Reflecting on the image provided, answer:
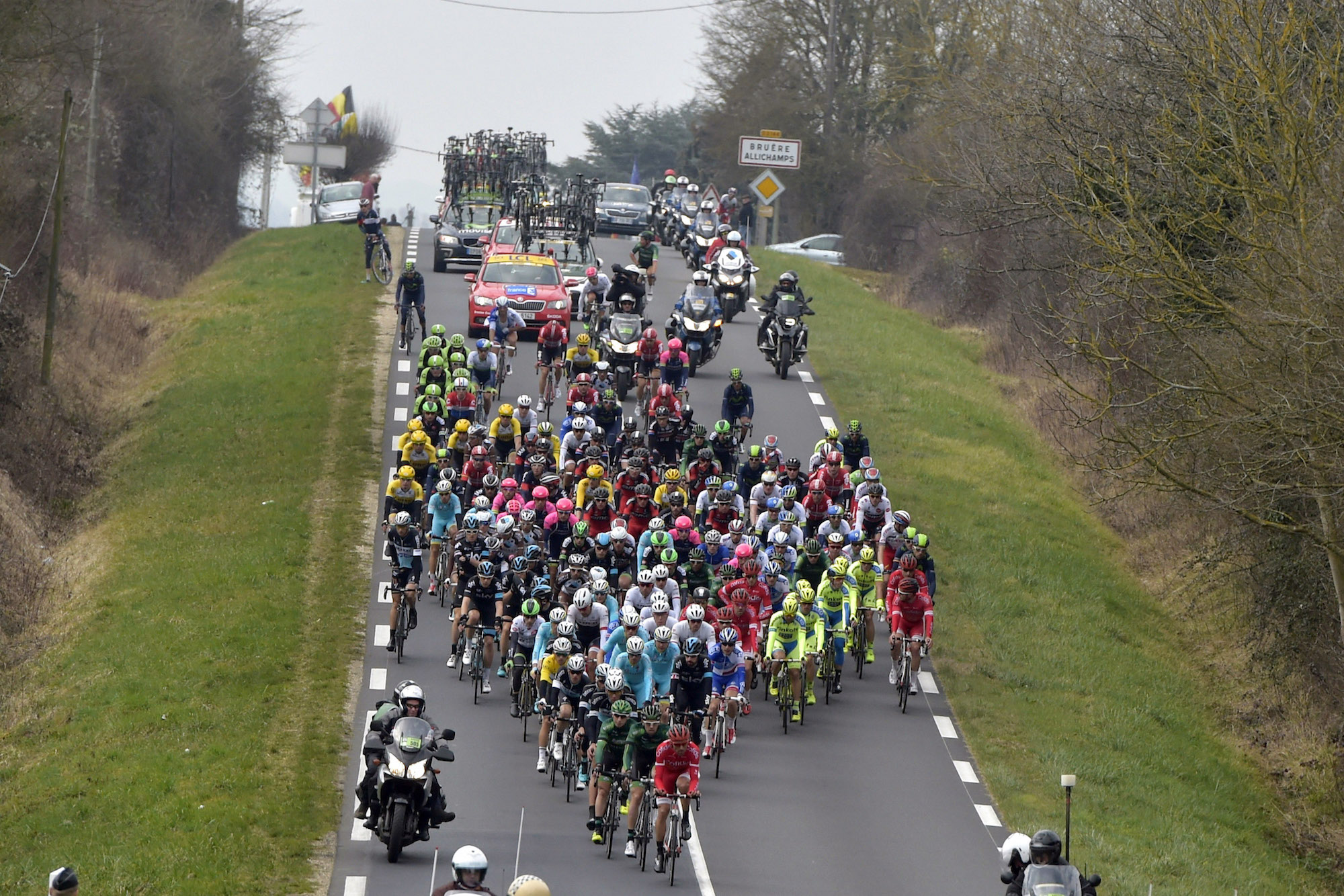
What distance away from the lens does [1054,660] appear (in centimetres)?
2661

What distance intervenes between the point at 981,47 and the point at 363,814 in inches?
1096

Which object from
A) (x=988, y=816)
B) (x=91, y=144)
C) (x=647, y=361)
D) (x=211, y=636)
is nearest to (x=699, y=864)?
(x=988, y=816)

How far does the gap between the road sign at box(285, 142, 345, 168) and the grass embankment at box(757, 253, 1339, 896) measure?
54.4 ft

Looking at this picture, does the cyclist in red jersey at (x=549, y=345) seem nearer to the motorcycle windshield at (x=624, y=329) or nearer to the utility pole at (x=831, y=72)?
the motorcycle windshield at (x=624, y=329)

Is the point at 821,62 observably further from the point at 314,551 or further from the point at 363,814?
the point at 363,814

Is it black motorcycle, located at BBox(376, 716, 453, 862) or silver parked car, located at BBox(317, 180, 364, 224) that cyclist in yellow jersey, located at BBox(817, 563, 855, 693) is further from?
silver parked car, located at BBox(317, 180, 364, 224)

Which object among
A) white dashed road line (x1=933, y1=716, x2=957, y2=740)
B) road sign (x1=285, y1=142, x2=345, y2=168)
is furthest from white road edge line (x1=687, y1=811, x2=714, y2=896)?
road sign (x1=285, y1=142, x2=345, y2=168)

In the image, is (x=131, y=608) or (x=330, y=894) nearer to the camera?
(x=330, y=894)

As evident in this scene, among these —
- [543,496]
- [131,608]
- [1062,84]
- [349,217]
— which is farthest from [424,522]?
[349,217]

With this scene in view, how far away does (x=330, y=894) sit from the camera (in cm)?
1681

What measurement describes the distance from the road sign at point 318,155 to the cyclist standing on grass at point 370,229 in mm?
5342

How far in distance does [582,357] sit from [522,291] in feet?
20.0

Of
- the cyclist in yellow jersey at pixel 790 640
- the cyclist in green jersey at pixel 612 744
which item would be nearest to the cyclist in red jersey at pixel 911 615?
the cyclist in yellow jersey at pixel 790 640

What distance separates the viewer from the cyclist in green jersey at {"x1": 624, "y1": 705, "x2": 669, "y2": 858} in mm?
17922
